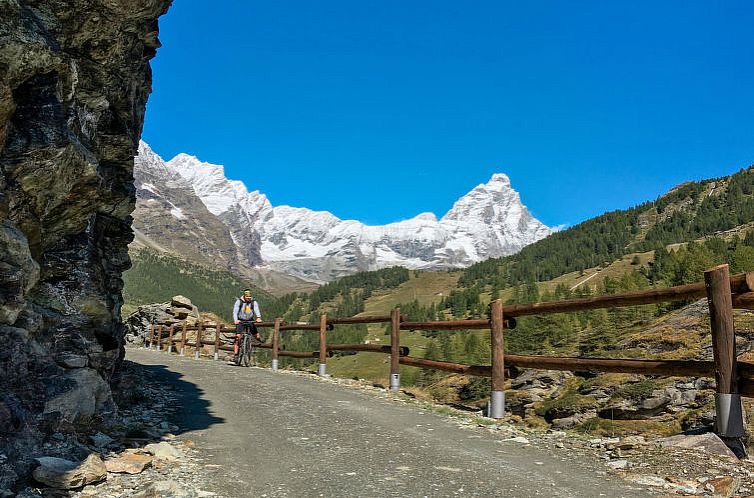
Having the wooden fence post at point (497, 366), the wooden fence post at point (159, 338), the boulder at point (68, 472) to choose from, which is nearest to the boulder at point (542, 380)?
the wooden fence post at point (497, 366)

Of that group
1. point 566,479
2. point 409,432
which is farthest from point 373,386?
point 566,479

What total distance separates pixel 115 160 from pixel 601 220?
670ft

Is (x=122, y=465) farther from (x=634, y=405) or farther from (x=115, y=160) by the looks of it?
(x=634, y=405)

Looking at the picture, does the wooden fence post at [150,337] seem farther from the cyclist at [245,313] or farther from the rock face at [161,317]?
the cyclist at [245,313]

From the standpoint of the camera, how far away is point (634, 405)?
32.2 ft

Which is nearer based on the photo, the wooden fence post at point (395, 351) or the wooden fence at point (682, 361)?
the wooden fence at point (682, 361)

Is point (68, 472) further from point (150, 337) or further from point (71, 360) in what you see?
point (150, 337)

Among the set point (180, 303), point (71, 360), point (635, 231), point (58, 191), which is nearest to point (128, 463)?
point (71, 360)

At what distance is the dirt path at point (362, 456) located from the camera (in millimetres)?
5469

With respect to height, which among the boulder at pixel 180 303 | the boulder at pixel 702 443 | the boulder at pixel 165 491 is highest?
the boulder at pixel 180 303

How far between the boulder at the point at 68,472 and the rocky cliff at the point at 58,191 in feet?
0.77

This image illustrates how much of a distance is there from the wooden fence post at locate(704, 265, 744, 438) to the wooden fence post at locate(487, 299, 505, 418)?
393 cm

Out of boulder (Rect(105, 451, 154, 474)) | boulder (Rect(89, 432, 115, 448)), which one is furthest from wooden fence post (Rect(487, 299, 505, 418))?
boulder (Rect(89, 432, 115, 448))

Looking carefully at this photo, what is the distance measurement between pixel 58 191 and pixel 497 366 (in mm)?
8196
